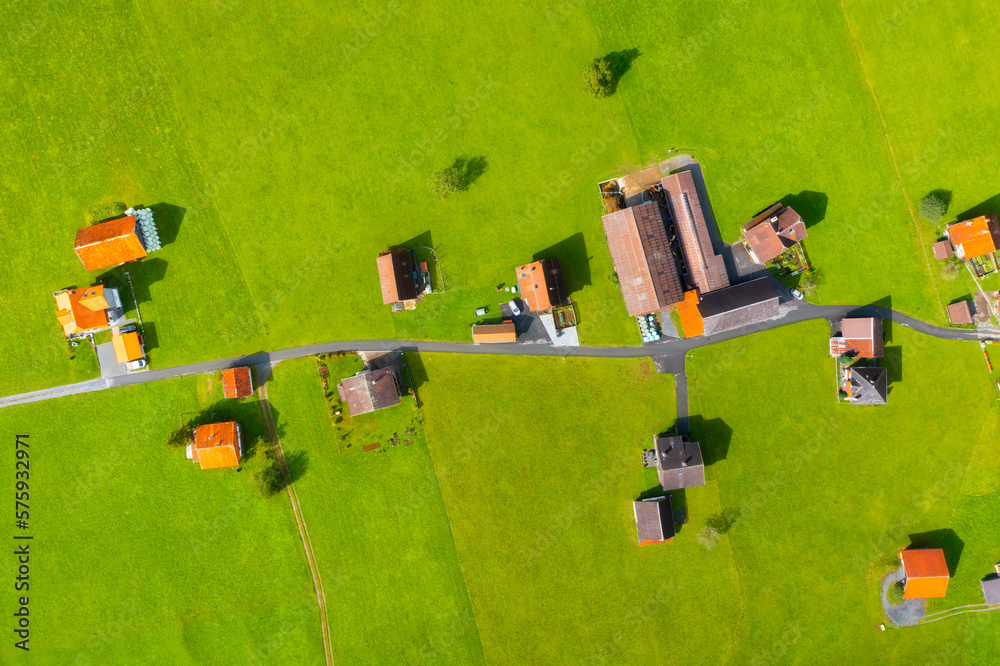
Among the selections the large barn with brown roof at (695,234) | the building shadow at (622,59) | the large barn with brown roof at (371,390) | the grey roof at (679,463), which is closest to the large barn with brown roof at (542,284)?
the large barn with brown roof at (695,234)

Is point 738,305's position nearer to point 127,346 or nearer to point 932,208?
point 932,208

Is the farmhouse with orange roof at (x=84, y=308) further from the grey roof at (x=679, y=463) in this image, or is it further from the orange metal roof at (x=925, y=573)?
the orange metal roof at (x=925, y=573)

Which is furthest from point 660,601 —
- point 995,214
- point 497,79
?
point 497,79

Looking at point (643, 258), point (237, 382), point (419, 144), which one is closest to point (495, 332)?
point (643, 258)

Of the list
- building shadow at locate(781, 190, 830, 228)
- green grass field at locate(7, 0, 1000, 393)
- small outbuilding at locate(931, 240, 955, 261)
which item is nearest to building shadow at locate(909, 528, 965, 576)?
green grass field at locate(7, 0, 1000, 393)

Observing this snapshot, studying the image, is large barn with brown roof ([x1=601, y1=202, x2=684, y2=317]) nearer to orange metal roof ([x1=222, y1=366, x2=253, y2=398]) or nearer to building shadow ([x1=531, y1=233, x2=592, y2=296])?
building shadow ([x1=531, y1=233, x2=592, y2=296])
